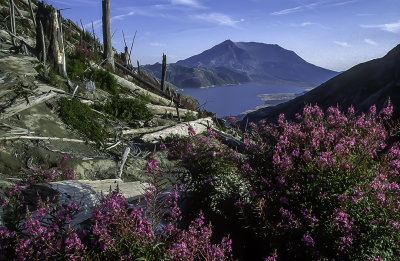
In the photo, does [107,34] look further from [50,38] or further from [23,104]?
[23,104]

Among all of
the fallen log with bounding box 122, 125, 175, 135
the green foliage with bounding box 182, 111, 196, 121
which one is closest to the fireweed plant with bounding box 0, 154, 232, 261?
the fallen log with bounding box 122, 125, 175, 135

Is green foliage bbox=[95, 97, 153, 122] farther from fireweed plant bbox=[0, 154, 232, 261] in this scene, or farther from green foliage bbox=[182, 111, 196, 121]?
fireweed plant bbox=[0, 154, 232, 261]

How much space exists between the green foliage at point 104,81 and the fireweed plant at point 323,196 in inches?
413

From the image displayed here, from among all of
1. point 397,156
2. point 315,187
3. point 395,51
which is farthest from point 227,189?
point 395,51

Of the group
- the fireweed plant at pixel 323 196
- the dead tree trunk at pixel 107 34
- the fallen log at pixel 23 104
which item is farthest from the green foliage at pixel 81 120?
the dead tree trunk at pixel 107 34

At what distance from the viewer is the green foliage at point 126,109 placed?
37.2 ft

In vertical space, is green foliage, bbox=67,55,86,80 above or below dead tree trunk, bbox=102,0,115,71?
below

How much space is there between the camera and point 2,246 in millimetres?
2469

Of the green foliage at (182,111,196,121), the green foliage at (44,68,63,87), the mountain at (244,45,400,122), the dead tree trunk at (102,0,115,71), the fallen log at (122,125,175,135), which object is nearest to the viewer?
the green foliage at (44,68,63,87)

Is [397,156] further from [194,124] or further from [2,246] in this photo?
[194,124]

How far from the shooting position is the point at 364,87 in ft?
104

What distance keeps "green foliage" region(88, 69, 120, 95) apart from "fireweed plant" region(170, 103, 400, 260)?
10497 millimetres

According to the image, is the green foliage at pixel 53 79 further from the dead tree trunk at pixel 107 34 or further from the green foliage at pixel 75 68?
the dead tree trunk at pixel 107 34

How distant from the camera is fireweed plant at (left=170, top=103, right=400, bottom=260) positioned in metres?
3.11
